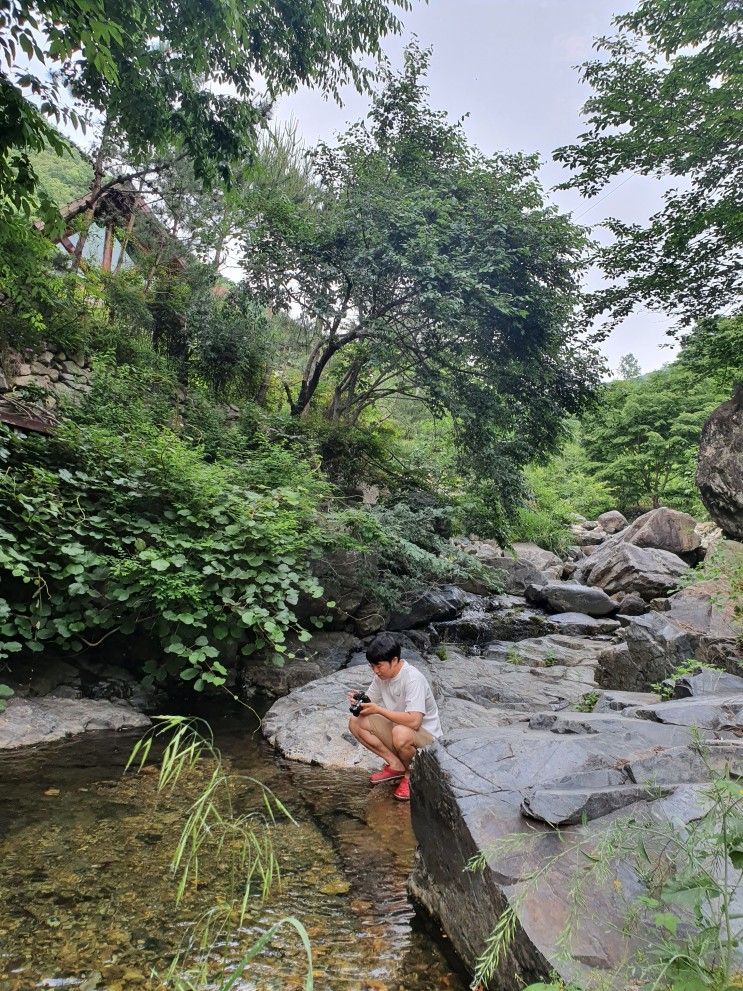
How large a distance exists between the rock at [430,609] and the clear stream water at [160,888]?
5528 mm

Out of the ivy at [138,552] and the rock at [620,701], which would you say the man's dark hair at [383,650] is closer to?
the ivy at [138,552]

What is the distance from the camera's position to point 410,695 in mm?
4207

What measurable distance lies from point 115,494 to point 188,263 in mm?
8518

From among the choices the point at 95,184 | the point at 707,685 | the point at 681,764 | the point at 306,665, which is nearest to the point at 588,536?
the point at 306,665

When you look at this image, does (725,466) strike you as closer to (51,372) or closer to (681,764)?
(681,764)

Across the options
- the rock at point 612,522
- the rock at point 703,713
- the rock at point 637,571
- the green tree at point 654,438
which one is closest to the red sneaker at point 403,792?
the rock at point 703,713

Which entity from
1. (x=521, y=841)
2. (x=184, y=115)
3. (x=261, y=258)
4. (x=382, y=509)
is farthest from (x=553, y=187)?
(x=521, y=841)

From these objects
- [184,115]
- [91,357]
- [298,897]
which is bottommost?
[298,897]

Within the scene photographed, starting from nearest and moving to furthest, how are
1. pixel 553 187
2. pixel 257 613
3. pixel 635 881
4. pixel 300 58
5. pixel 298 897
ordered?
pixel 635 881, pixel 298 897, pixel 257 613, pixel 300 58, pixel 553 187

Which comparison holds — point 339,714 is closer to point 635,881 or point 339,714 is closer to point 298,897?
point 298,897

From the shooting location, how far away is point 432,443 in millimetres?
12398

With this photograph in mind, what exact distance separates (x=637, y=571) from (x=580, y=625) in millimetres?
3265

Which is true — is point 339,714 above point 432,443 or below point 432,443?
below

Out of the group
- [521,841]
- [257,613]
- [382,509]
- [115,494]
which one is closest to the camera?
[521,841]
